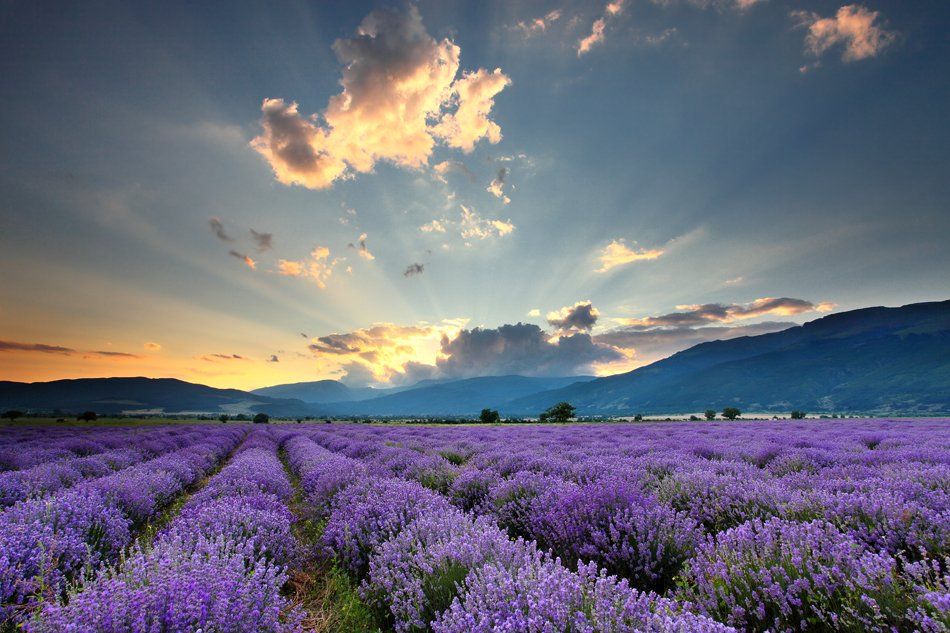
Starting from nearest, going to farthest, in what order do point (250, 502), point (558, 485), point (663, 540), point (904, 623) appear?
point (904, 623) < point (663, 540) < point (558, 485) < point (250, 502)

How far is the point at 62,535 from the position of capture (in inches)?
135

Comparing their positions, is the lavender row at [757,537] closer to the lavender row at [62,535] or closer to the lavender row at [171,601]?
the lavender row at [171,601]

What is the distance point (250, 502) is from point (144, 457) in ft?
40.0

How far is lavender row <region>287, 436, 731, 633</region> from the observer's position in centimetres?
187

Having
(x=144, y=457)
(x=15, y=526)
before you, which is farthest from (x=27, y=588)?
(x=144, y=457)

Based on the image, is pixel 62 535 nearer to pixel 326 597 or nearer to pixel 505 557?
pixel 326 597

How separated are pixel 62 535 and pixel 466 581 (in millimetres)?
3810

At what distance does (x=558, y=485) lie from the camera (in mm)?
4922

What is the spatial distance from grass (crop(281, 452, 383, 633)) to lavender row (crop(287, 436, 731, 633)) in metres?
0.13

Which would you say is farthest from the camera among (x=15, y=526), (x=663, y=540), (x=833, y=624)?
(x=663, y=540)

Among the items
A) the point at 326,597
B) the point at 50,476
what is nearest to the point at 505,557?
the point at 326,597

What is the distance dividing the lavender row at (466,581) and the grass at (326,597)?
0.44 ft

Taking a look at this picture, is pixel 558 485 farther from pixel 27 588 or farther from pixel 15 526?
pixel 15 526

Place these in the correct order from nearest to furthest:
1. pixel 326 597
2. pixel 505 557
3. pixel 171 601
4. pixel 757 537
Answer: pixel 171 601, pixel 505 557, pixel 757 537, pixel 326 597
